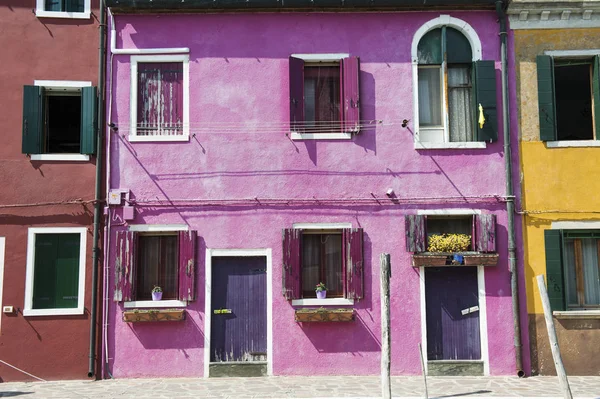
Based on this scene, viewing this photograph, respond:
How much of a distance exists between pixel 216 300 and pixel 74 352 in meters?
2.79

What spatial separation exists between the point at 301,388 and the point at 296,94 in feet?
18.0

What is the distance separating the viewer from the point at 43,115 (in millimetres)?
11812

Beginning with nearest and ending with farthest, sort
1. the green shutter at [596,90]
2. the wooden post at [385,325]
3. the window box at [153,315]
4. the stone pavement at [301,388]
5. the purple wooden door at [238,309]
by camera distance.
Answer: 1. the wooden post at [385,325]
2. the stone pavement at [301,388]
3. the window box at [153,315]
4. the purple wooden door at [238,309]
5. the green shutter at [596,90]

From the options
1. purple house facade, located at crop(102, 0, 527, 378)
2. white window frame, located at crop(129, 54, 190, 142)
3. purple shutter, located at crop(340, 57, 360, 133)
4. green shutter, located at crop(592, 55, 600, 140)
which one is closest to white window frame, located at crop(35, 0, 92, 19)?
purple house facade, located at crop(102, 0, 527, 378)

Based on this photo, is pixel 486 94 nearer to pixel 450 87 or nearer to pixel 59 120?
pixel 450 87

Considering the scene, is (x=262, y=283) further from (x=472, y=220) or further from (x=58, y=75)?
(x=58, y=75)

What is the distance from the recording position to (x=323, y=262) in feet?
38.5

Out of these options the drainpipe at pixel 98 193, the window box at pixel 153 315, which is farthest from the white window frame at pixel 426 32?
the drainpipe at pixel 98 193

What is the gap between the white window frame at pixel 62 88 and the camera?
38.0 ft

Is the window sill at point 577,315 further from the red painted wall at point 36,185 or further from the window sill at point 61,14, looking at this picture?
the window sill at point 61,14

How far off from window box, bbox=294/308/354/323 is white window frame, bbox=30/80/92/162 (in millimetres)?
5112

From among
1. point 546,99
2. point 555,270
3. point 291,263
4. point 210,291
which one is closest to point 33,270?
point 210,291

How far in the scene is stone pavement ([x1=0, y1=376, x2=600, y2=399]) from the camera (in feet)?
32.3

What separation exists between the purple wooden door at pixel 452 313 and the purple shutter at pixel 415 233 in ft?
1.79
